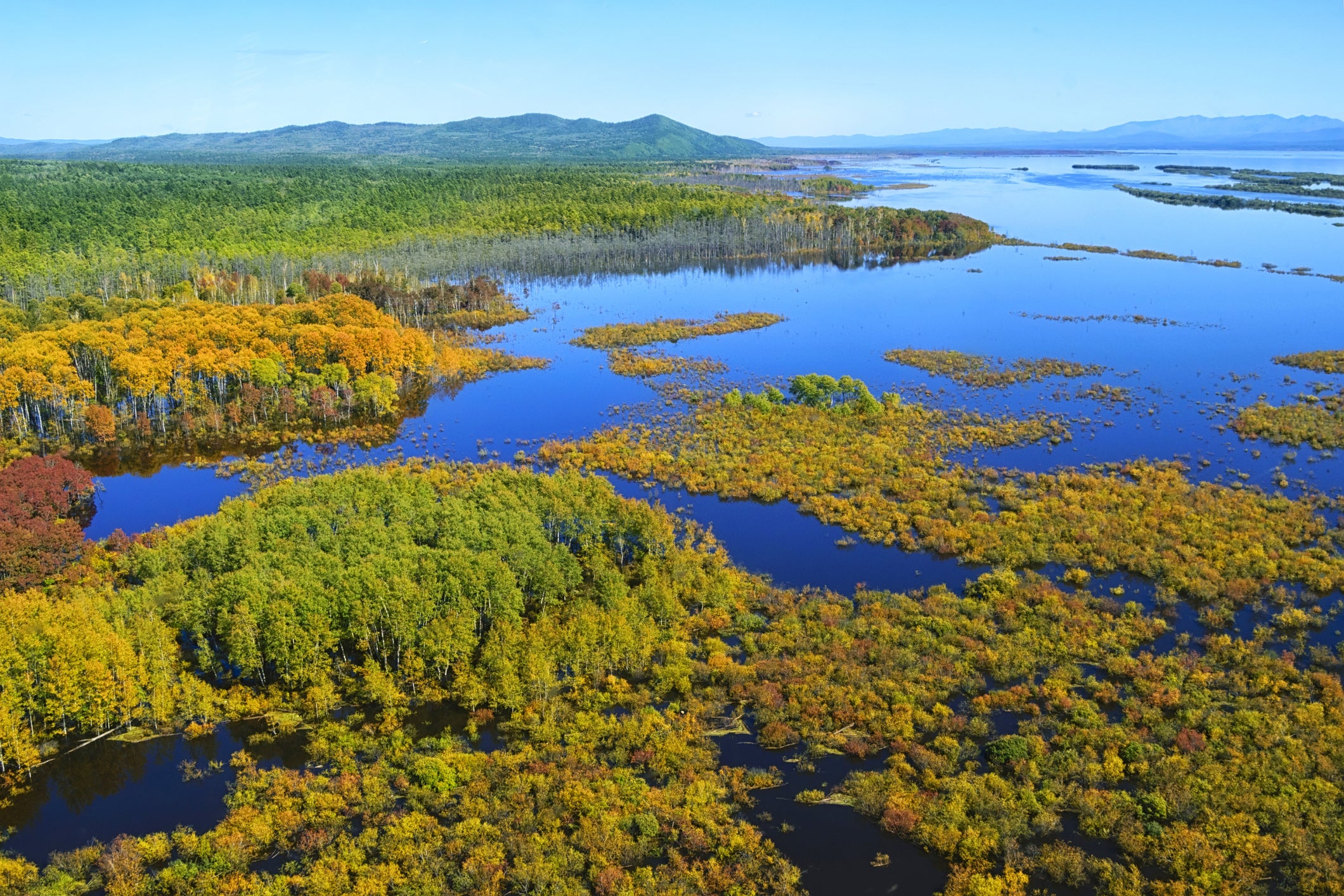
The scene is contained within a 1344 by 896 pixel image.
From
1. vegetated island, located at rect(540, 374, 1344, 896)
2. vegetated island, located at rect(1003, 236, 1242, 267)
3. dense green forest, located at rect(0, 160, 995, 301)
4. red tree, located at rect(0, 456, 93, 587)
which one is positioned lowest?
vegetated island, located at rect(540, 374, 1344, 896)

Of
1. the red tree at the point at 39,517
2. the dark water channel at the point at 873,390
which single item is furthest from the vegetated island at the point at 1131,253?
the red tree at the point at 39,517

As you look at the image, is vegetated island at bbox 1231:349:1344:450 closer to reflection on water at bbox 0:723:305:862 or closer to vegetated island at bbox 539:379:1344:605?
vegetated island at bbox 539:379:1344:605

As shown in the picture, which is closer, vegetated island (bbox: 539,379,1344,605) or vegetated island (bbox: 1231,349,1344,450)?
vegetated island (bbox: 539,379,1344,605)

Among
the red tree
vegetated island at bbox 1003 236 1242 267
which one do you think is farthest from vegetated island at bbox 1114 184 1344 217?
the red tree

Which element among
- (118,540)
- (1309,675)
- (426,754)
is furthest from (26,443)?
(1309,675)

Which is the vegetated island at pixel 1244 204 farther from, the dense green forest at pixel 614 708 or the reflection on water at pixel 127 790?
the reflection on water at pixel 127 790

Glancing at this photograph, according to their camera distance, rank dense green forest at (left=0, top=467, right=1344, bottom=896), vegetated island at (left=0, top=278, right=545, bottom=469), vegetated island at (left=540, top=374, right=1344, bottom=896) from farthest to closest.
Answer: vegetated island at (left=0, top=278, right=545, bottom=469)
vegetated island at (left=540, top=374, right=1344, bottom=896)
dense green forest at (left=0, top=467, right=1344, bottom=896)
